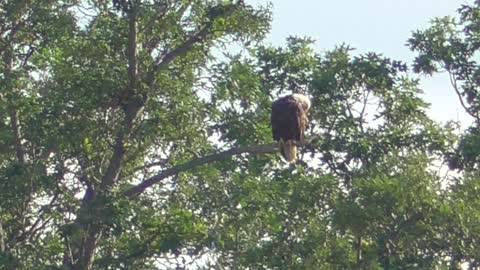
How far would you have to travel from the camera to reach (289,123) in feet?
55.1

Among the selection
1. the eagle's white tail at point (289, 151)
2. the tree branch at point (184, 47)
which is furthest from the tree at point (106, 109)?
the eagle's white tail at point (289, 151)

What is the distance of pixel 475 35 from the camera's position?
2148 centimetres

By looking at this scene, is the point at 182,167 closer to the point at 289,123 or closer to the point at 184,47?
the point at 289,123

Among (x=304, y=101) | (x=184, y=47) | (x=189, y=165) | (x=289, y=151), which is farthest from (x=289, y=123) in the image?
(x=184, y=47)

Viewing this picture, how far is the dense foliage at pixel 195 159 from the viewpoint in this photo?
1652 centimetres

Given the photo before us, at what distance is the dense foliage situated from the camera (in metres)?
16.5

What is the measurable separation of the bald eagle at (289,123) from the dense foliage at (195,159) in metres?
0.37

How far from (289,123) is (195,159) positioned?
125cm

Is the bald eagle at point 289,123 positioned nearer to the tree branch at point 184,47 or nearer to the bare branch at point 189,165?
the bare branch at point 189,165

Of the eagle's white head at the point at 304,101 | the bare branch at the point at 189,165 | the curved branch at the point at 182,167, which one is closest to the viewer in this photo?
the bare branch at the point at 189,165

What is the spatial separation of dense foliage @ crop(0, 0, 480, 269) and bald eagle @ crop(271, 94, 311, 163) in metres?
0.37

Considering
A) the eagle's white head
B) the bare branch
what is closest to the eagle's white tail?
the bare branch

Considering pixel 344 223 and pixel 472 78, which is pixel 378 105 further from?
pixel 344 223

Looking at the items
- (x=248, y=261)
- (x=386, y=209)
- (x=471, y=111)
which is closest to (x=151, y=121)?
(x=248, y=261)
